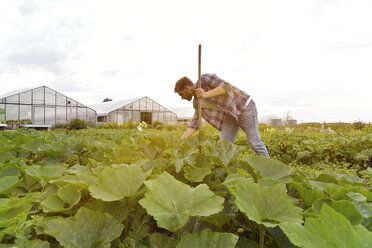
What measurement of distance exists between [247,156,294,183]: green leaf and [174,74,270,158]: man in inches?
99.4

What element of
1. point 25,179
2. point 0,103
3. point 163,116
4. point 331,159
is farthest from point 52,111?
point 25,179

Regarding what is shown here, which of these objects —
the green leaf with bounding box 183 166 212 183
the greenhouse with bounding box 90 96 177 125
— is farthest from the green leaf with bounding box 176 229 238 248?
the greenhouse with bounding box 90 96 177 125

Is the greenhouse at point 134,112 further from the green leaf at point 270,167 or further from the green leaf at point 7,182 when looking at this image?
the green leaf at point 270,167

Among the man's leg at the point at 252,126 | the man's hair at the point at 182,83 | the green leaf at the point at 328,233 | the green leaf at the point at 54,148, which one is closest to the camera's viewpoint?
the green leaf at the point at 328,233

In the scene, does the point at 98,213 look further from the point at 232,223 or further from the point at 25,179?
the point at 25,179

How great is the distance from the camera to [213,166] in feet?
3.15

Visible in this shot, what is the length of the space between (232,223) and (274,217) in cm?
20

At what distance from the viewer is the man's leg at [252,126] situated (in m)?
4.19

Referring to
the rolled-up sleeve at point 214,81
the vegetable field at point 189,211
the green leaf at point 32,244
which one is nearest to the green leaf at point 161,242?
the vegetable field at point 189,211

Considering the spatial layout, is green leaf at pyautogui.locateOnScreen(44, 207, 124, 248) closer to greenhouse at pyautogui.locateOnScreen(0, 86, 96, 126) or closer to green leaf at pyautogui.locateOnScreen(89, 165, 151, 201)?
green leaf at pyautogui.locateOnScreen(89, 165, 151, 201)

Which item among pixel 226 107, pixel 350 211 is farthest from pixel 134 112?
pixel 350 211

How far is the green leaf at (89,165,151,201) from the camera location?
64 cm

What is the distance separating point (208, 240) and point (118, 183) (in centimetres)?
27

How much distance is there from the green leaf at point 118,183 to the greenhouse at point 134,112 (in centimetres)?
2522
